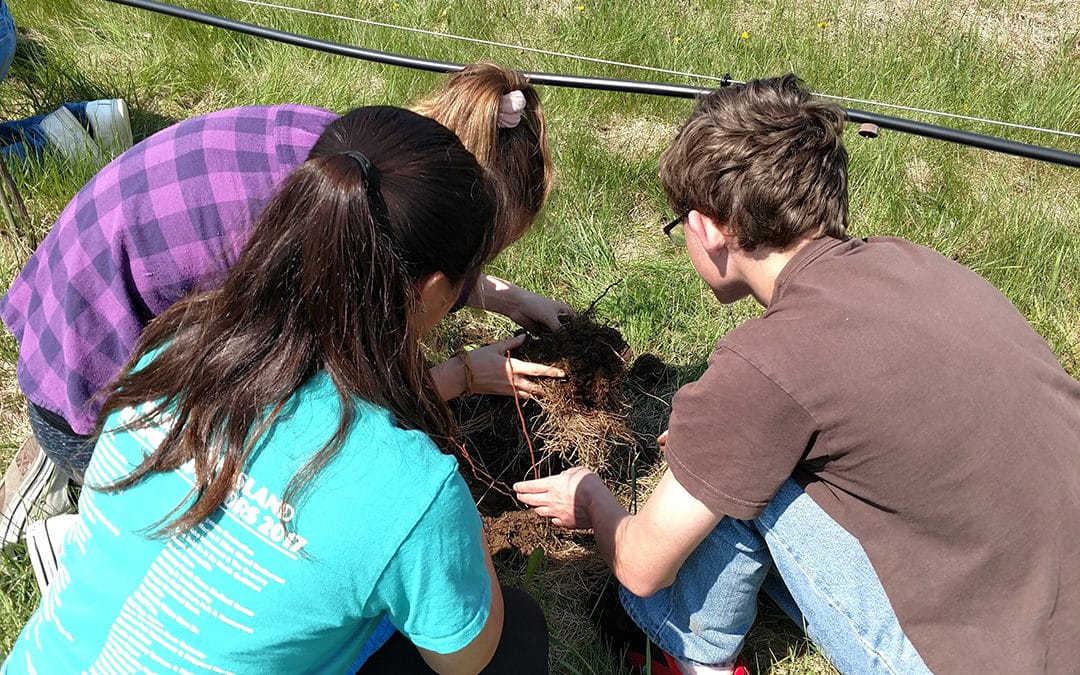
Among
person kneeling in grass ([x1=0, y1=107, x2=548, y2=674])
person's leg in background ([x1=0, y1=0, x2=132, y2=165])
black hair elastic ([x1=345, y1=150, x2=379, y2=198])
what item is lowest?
person's leg in background ([x1=0, y1=0, x2=132, y2=165])

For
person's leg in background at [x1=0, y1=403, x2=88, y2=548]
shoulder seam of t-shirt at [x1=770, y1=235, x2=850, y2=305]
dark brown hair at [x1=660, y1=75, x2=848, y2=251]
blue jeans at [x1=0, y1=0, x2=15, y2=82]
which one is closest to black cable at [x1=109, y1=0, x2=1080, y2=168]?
blue jeans at [x1=0, y1=0, x2=15, y2=82]

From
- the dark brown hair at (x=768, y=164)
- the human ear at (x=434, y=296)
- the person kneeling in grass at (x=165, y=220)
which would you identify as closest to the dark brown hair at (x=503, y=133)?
the person kneeling in grass at (x=165, y=220)

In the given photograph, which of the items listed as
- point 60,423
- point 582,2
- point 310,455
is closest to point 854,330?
point 310,455

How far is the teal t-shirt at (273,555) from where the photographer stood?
1.02 m

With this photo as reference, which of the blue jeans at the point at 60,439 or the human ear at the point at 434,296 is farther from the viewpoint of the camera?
the blue jeans at the point at 60,439

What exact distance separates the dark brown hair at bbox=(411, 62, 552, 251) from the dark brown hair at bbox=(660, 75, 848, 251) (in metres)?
0.32

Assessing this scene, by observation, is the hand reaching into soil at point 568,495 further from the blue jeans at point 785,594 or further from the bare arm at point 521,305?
the bare arm at point 521,305

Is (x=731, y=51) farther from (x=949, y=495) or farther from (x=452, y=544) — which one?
(x=452, y=544)

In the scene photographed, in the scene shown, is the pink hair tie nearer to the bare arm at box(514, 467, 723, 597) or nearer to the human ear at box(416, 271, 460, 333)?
the human ear at box(416, 271, 460, 333)

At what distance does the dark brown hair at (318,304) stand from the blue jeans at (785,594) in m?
0.77

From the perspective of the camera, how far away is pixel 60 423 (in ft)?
5.88

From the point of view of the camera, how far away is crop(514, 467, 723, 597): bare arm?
1.46 meters

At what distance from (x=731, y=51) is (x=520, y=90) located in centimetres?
214

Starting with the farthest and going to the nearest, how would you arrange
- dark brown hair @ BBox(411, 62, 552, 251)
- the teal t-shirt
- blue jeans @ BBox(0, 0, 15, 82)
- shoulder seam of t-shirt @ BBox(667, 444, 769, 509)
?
blue jeans @ BBox(0, 0, 15, 82), dark brown hair @ BBox(411, 62, 552, 251), shoulder seam of t-shirt @ BBox(667, 444, 769, 509), the teal t-shirt
